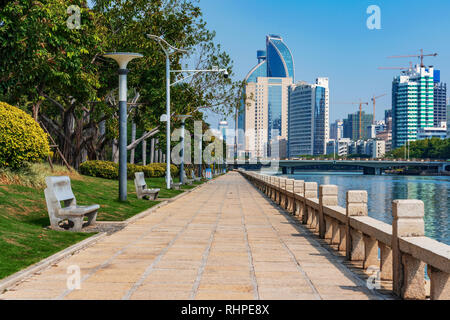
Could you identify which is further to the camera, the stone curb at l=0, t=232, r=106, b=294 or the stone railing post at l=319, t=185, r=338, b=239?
the stone railing post at l=319, t=185, r=338, b=239

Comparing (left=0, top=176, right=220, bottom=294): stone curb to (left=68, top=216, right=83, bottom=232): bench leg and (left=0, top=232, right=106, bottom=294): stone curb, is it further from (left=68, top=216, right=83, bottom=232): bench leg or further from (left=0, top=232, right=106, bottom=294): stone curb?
(left=68, top=216, right=83, bottom=232): bench leg

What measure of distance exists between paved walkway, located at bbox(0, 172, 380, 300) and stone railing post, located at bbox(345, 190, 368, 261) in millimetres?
324

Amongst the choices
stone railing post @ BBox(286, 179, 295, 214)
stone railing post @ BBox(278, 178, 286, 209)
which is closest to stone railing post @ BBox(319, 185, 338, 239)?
stone railing post @ BBox(286, 179, 295, 214)

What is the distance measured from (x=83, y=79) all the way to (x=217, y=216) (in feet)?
33.4

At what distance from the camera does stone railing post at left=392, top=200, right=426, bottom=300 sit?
19.9 ft

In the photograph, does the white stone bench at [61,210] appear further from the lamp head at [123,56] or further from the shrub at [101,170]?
the shrub at [101,170]

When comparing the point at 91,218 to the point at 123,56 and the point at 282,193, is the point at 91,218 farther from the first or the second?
the point at 282,193

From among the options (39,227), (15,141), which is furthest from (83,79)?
(39,227)

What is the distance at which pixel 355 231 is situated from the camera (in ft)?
28.5

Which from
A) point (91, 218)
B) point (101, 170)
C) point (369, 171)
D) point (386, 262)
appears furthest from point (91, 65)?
point (369, 171)

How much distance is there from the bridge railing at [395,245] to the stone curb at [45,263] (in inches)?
189

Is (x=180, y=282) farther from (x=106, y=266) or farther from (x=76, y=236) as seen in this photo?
(x=76, y=236)

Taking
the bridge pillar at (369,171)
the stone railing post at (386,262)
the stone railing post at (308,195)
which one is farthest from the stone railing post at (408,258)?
the bridge pillar at (369,171)

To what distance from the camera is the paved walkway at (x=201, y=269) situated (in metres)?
6.29
